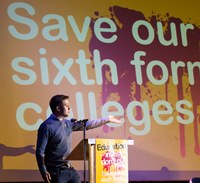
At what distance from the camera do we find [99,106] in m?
5.04

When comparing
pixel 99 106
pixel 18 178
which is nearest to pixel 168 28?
pixel 99 106

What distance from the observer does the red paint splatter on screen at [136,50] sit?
518 cm

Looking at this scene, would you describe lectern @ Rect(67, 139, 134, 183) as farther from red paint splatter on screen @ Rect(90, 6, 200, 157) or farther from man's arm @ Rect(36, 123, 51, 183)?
red paint splatter on screen @ Rect(90, 6, 200, 157)

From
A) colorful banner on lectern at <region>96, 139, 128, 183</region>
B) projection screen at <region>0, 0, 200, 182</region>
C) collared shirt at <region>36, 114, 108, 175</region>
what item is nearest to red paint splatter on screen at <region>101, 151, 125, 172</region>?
colorful banner on lectern at <region>96, 139, 128, 183</region>

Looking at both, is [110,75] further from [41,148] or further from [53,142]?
[41,148]

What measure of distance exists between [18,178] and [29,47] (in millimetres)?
1341

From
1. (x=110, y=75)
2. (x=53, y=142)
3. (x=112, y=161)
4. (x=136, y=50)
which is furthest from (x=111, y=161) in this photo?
(x=136, y=50)

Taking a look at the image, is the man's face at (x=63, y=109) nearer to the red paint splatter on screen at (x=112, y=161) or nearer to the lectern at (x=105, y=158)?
the lectern at (x=105, y=158)

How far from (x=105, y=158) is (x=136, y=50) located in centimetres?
179

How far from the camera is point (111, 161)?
3949 millimetres

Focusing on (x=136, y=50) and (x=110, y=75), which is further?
(x=136, y=50)

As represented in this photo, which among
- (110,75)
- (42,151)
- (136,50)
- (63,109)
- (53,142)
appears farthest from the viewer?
(136,50)

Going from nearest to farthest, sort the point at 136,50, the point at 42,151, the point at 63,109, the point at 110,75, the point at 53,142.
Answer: the point at 42,151, the point at 53,142, the point at 63,109, the point at 110,75, the point at 136,50

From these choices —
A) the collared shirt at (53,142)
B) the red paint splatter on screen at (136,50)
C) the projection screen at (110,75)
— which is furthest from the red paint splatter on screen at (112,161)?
the red paint splatter on screen at (136,50)
